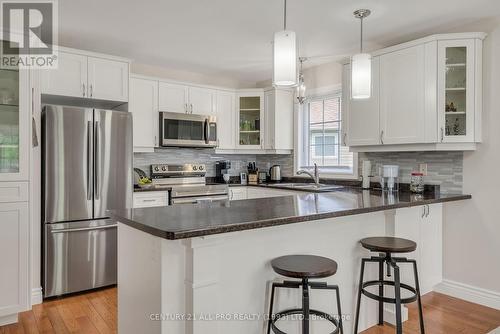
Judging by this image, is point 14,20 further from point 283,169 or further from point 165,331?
point 283,169

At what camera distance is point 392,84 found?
3219 mm

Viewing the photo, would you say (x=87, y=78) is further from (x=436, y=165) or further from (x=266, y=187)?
(x=436, y=165)

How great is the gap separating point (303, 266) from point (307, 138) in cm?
313

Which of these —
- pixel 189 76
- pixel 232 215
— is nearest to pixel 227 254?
pixel 232 215

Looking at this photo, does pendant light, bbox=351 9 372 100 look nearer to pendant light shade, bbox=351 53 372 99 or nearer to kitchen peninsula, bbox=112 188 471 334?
pendant light shade, bbox=351 53 372 99

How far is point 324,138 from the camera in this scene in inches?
176

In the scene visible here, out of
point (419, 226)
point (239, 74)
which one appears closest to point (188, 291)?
point (419, 226)

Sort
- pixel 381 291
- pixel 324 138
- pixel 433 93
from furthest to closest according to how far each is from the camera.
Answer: pixel 324 138, pixel 433 93, pixel 381 291

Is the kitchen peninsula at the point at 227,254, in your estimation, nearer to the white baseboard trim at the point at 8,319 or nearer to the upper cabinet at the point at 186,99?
the white baseboard trim at the point at 8,319

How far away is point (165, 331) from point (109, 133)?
2.32 m

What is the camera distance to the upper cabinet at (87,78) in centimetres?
331

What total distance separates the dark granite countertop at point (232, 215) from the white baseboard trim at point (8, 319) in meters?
1.54

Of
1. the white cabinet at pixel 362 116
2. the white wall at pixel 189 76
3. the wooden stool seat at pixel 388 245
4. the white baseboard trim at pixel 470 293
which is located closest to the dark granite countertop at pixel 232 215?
the wooden stool seat at pixel 388 245

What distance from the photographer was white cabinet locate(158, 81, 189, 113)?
13.7 feet
